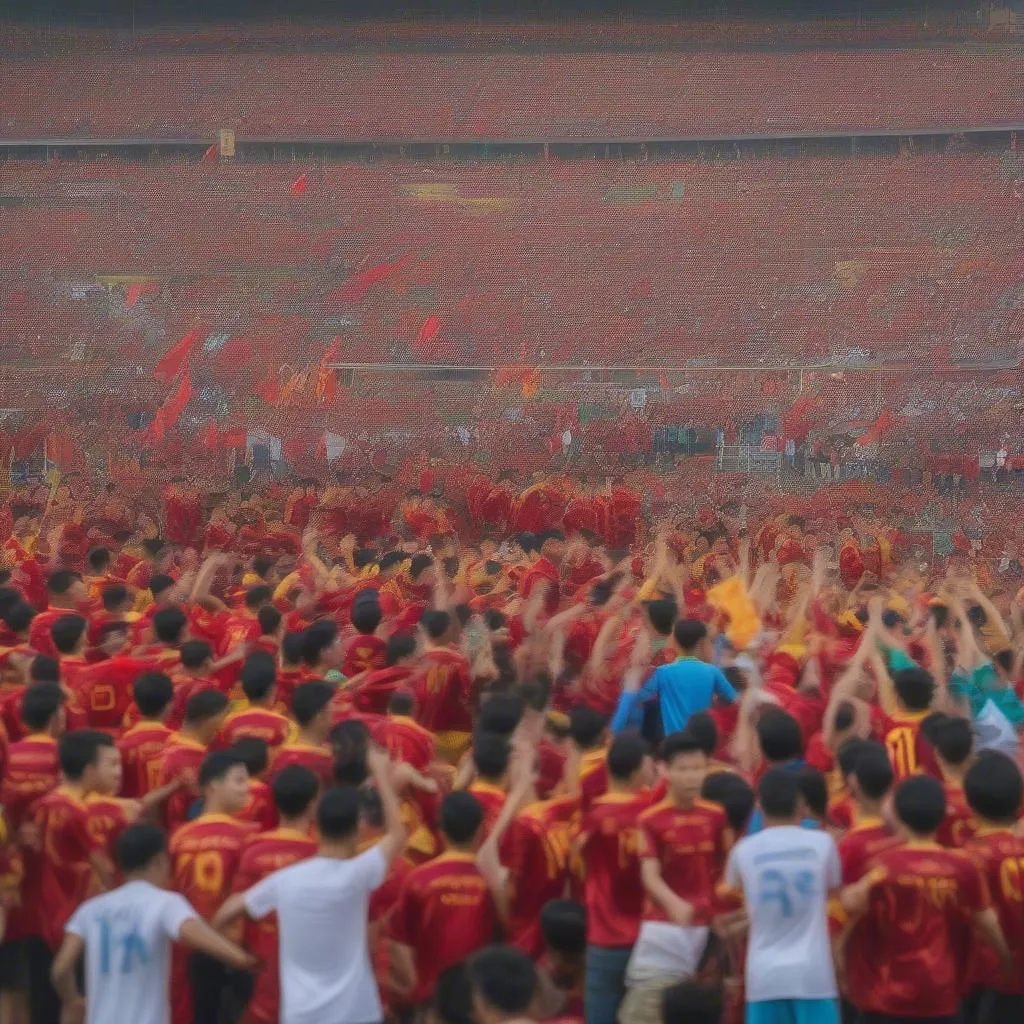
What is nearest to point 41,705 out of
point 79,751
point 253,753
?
point 79,751

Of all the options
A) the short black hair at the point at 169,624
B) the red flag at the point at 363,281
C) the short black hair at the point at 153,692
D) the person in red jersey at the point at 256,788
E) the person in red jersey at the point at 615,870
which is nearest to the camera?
the person in red jersey at the point at 615,870

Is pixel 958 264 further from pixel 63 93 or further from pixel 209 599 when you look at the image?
pixel 209 599

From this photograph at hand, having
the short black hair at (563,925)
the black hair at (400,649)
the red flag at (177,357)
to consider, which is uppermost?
the red flag at (177,357)

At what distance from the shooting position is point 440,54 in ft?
115

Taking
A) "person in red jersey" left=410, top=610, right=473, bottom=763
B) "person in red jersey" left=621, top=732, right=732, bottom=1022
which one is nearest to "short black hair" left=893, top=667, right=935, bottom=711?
"person in red jersey" left=621, top=732, right=732, bottom=1022

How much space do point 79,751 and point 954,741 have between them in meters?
2.49

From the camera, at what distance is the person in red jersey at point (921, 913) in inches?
160

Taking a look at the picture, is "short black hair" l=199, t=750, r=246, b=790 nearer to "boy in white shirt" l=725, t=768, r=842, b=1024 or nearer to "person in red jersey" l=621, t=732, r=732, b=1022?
"person in red jersey" l=621, t=732, r=732, b=1022

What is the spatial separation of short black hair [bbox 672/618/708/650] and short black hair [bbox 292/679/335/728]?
1596mm

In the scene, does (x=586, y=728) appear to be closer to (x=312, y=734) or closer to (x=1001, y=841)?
(x=312, y=734)

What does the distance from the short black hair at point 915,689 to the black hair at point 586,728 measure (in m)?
1.08

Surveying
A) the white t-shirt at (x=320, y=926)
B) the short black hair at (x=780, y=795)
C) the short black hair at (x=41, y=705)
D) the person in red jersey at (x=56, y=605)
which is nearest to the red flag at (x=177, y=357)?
the person in red jersey at (x=56, y=605)

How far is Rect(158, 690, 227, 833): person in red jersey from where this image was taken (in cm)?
507

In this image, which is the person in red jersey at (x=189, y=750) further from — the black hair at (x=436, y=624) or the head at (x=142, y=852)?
the black hair at (x=436, y=624)
